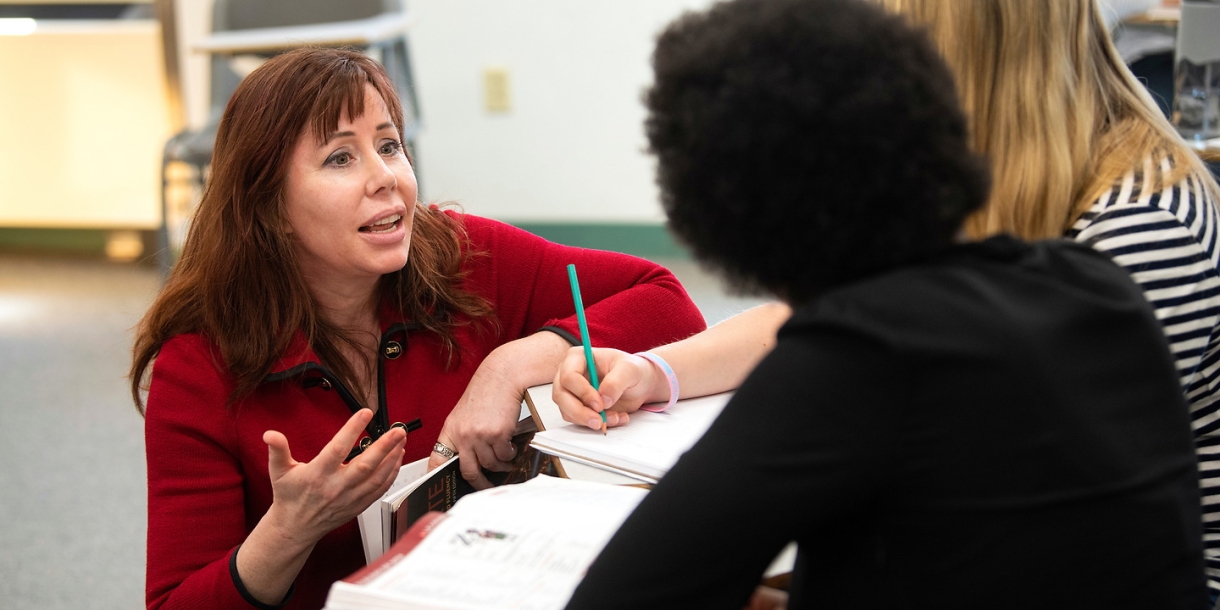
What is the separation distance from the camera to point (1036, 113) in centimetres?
98

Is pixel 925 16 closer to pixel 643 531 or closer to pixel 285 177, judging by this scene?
pixel 643 531

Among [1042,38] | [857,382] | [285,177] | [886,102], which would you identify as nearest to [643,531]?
[857,382]

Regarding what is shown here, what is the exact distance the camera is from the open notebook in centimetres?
94

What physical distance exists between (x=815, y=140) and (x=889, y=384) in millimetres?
138

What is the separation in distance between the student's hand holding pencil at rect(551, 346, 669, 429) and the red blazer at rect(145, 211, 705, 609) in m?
0.22

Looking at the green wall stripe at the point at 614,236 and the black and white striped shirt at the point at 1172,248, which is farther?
the green wall stripe at the point at 614,236

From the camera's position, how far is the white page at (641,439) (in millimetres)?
943

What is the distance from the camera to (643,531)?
1.96ft

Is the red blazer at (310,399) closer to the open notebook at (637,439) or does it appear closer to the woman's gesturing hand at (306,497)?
the woman's gesturing hand at (306,497)

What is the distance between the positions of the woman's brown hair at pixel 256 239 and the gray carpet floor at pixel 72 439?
163mm

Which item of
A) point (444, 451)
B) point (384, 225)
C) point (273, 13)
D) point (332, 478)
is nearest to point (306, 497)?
point (332, 478)

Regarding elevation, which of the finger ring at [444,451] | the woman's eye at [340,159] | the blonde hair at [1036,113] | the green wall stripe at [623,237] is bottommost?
the green wall stripe at [623,237]

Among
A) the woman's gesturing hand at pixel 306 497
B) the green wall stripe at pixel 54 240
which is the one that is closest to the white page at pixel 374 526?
the woman's gesturing hand at pixel 306 497

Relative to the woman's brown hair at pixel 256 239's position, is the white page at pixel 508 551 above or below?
below
